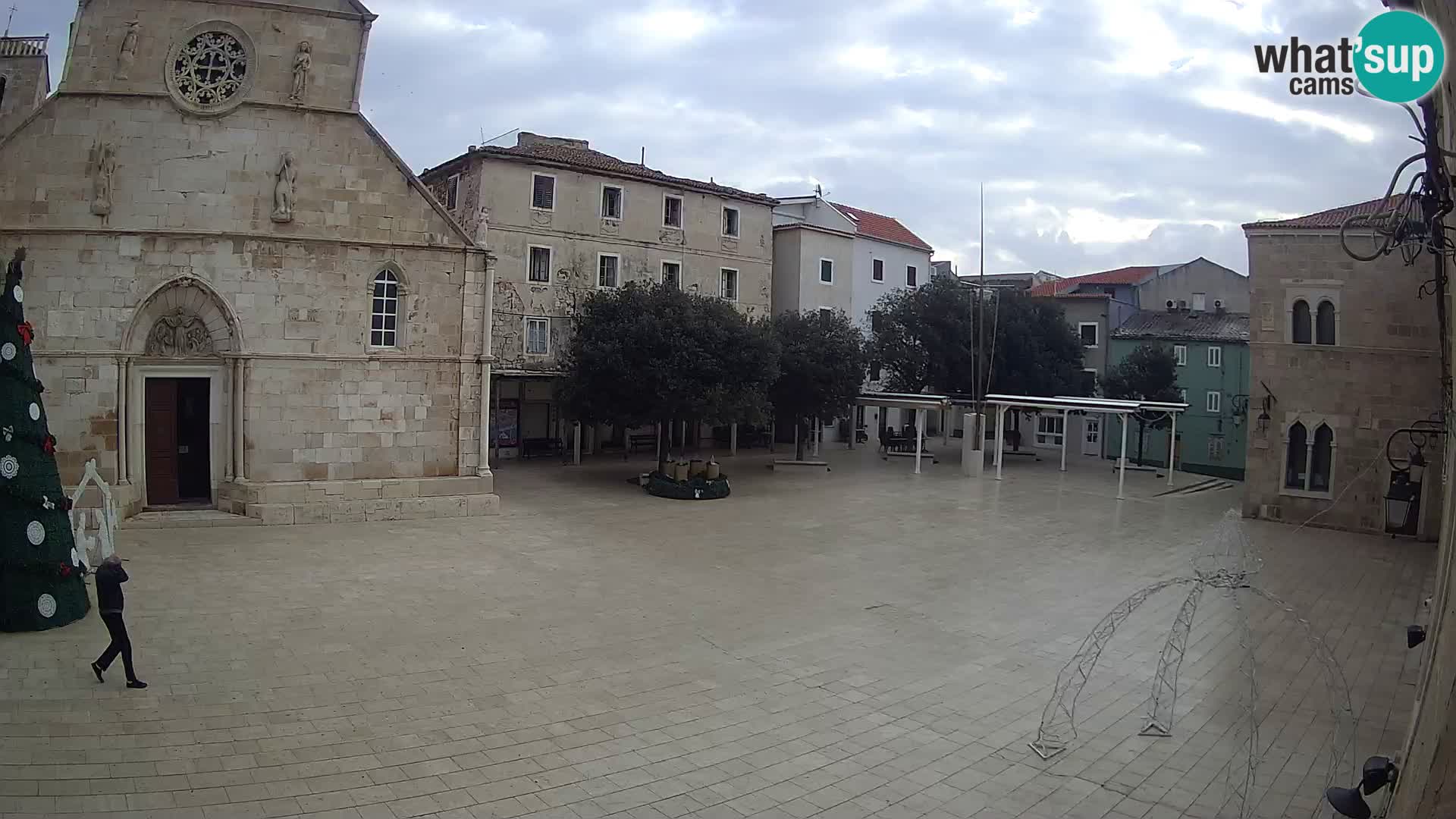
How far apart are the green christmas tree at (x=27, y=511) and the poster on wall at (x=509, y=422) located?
2049 centimetres

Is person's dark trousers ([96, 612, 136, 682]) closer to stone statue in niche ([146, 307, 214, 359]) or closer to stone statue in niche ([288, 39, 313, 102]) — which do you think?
stone statue in niche ([146, 307, 214, 359])

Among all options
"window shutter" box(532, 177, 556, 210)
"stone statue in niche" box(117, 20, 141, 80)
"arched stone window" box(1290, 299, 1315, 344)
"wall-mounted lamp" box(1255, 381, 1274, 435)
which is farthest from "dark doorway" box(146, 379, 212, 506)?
"arched stone window" box(1290, 299, 1315, 344)

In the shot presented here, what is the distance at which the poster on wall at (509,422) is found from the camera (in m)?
32.2

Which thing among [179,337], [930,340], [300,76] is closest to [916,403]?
[930,340]

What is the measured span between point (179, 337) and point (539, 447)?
50.2 feet

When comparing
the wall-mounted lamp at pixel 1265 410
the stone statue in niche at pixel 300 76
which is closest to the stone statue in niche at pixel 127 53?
the stone statue in niche at pixel 300 76

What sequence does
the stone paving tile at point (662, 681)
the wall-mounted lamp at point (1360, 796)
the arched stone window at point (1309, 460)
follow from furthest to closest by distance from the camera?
the arched stone window at point (1309, 460) → the stone paving tile at point (662, 681) → the wall-mounted lamp at point (1360, 796)

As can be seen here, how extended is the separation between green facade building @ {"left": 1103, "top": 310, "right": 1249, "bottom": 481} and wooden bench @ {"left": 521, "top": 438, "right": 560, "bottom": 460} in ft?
85.8

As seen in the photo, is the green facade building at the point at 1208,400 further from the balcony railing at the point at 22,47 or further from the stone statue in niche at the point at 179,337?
the balcony railing at the point at 22,47

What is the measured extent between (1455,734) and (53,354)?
2197 centimetres

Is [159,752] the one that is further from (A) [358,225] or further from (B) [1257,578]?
(B) [1257,578]

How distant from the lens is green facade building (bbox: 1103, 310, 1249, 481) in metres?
39.7

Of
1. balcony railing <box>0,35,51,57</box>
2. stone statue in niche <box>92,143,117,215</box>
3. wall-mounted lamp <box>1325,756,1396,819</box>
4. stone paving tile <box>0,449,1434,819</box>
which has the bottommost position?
stone paving tile <box>0,449,1434,819</box>

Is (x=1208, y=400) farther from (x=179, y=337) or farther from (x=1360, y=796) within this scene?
(x=179, y=337)
